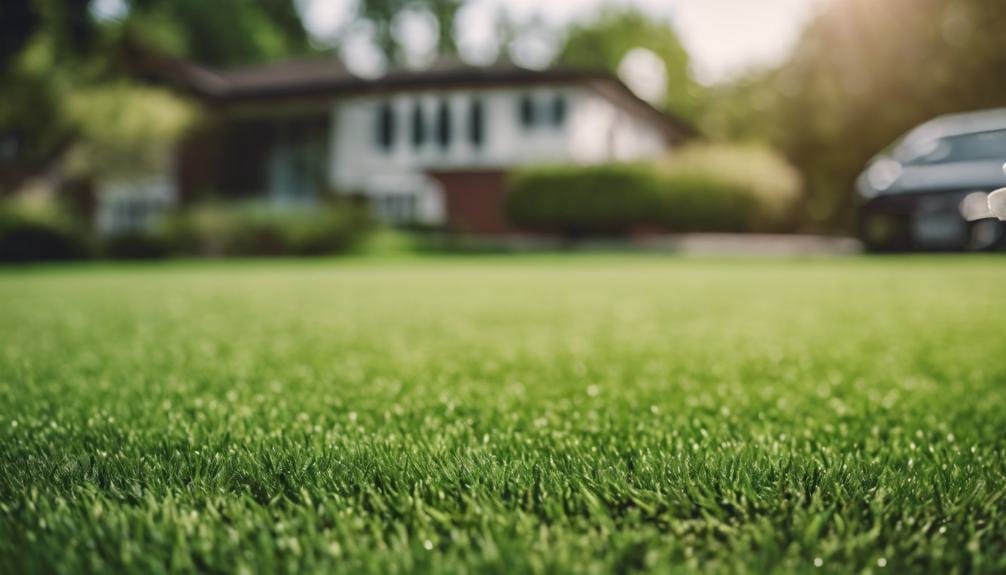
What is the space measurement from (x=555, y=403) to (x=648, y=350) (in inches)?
56.6

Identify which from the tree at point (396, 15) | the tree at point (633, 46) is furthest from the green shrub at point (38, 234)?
the tree at point (633, 46)

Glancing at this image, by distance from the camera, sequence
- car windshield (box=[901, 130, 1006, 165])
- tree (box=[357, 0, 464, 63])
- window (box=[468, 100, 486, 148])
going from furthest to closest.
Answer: tree (box=[357, 0, 464, 63])
window (box=[468, 100, 486, 148])
car windshield (box=[901, 130, 1006, 165])

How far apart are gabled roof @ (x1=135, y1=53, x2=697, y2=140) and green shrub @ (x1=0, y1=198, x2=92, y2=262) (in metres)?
12.2

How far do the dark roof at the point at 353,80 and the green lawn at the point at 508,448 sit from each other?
2467cm

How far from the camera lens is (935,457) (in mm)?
1925

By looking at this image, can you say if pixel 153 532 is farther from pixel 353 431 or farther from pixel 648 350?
pixel 648 350

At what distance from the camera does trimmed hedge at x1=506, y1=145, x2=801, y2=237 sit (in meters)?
21.8

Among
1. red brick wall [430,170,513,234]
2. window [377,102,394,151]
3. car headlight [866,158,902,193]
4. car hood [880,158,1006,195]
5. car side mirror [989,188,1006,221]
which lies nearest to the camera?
car side mirror [989,188,1006,221]

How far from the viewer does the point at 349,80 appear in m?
30.0

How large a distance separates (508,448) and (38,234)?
22.7m

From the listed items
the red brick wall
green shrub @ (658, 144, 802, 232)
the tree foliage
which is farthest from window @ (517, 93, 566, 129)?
the tree foliage

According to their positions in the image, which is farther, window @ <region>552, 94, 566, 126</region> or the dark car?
window @ <region>552, 94, 566, 126</region>

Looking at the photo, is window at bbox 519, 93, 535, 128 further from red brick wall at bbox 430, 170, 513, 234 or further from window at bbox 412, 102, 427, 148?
window at bbox 412, 102, 427, 148

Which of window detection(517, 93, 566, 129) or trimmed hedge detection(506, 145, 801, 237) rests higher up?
window detection(517, 93, 566, 129)
